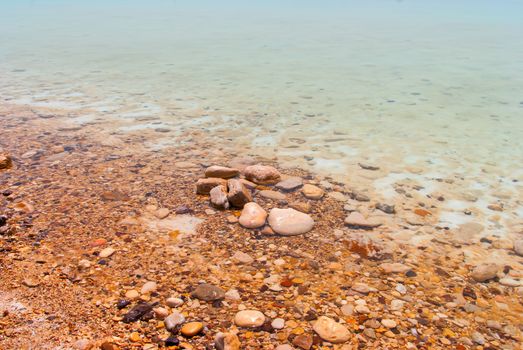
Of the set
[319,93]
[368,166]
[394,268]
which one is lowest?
[319,93]

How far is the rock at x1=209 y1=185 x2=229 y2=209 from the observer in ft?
15.1

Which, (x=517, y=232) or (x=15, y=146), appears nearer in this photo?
(x=517, y=232)

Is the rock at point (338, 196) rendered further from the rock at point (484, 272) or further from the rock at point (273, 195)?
the rock at point (484, 272)

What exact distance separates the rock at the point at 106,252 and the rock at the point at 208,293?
932 mm

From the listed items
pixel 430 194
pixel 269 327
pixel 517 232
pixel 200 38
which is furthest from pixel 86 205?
pixel 200 38

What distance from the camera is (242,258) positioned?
380cm

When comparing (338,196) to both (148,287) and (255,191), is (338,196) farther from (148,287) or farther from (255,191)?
(148,287)

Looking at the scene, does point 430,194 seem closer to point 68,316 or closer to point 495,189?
point 495,189

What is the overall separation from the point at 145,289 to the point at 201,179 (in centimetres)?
199

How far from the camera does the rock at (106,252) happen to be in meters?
3.70

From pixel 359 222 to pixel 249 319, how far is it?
199 centimetres

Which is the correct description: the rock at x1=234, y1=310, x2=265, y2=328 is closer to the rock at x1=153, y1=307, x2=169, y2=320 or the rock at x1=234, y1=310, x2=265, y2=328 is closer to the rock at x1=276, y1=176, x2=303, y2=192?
the rock at x1=153, y1=307, x2=169, y2=320

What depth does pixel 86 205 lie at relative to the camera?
4.62m

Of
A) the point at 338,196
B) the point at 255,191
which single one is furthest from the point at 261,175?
the point at 338,196
